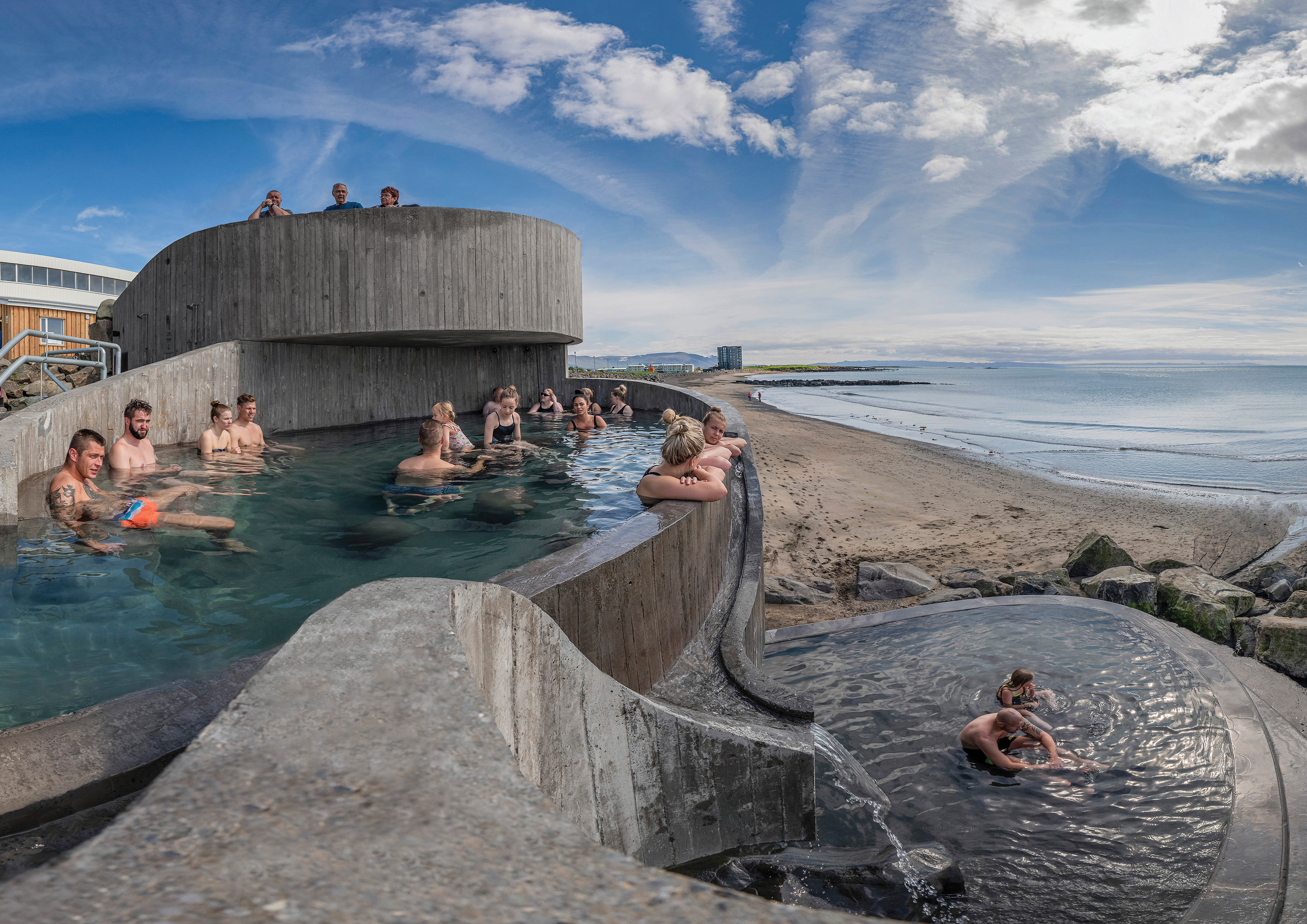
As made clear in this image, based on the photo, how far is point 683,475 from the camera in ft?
18.0

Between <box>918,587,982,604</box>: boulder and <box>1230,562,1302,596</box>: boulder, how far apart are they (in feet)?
11.1

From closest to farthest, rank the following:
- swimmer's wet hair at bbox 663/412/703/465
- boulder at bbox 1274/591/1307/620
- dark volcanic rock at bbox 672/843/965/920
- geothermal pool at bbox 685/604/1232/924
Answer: dark volcanic rock at bbox 672/843/965/920
geothermal pool at bbox 685/604/1232/924
swimmer's wet hair at bbox 663/412/703/465
boulder at bbox 1274/591/1307/620

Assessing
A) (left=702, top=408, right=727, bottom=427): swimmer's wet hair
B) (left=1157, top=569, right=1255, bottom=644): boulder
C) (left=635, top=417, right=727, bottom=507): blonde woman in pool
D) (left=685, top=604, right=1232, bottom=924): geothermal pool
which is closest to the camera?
(left=685, top=604, right=1232, bottom=924): geothermal pool

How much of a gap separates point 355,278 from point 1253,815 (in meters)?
12.3

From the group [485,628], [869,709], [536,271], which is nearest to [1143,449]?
[536,271]

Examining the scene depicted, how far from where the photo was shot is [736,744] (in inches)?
127

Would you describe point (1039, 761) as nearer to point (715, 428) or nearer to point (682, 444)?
point (682, 444)

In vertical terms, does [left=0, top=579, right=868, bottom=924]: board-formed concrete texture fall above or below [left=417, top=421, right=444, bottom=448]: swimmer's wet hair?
below

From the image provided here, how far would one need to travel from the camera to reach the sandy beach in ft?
38.5

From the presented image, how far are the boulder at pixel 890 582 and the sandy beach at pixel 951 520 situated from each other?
0.18 metres

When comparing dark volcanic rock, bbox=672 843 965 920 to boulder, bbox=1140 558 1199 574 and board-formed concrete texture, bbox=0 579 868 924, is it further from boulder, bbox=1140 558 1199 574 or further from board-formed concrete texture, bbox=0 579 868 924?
boulder, bbox=1140 558 1199 574

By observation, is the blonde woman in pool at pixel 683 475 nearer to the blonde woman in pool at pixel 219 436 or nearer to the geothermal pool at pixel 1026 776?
the geothermal pool at pixel 1026 776

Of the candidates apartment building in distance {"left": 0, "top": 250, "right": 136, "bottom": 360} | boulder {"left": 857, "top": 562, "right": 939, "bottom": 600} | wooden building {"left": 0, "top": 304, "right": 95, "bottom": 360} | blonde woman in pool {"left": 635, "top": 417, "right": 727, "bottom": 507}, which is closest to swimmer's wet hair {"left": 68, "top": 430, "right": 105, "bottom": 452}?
blonde woman in pool {"left": 635, "top": 417, "right": 727, "bottom": 507}

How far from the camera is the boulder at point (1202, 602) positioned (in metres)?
8.05
